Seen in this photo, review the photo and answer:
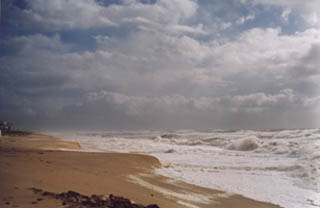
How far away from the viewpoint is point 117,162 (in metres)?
10.9

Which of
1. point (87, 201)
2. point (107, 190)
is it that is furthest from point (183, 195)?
→ point (87, 201)

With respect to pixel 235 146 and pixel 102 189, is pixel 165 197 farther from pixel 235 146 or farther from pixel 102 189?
pixel 235 146

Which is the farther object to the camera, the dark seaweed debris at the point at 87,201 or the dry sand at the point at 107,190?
the dry sand at the point at 107,190

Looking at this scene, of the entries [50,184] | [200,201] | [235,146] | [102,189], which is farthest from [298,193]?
[235,146]

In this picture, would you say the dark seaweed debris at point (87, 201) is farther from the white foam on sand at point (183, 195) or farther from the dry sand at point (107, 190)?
the white foam on sand at point (183, 195)

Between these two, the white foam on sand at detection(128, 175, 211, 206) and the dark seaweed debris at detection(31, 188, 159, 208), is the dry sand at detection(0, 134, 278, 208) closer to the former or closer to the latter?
the white foam on sand at detection(128, 175, 211, 206)

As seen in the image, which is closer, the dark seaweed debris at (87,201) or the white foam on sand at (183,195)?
the dark seaweed debris at (87,201)

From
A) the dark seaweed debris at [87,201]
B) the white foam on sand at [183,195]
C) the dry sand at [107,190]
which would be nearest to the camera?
the dark seaweed debris at [87,201]

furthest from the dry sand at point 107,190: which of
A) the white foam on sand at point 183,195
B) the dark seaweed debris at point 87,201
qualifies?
the dark seaweed debris at point 87,201

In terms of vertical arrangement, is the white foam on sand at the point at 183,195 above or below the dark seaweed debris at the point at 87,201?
below

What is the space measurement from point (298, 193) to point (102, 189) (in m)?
5.27

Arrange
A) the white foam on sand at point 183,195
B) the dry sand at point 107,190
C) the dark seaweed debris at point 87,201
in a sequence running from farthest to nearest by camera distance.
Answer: the white foam on sand at point 183,195, the dry sand at point 107,190, the dark seaweed debris at point 87,201

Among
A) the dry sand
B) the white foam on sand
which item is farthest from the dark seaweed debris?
the white foam on sand

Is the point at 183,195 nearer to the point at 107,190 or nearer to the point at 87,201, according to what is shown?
the point at 107,190
